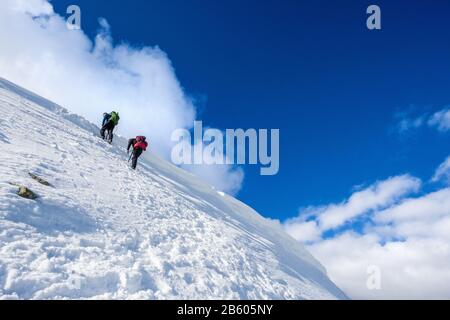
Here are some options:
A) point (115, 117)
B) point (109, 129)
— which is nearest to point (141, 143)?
point (115, 117)

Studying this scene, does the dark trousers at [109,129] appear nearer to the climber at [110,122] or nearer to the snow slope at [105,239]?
the climber at [110,122]

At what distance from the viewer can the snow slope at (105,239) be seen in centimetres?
736

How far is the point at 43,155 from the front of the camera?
13398 mm

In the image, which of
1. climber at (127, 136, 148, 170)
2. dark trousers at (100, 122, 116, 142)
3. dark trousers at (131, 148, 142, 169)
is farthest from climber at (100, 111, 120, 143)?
dark trousers at (131, 148, 142, 169)

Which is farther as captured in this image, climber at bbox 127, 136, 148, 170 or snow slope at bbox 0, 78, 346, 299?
climber at bbox 127, 136, 148, 170

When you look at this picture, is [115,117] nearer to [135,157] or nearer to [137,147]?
[137,147]

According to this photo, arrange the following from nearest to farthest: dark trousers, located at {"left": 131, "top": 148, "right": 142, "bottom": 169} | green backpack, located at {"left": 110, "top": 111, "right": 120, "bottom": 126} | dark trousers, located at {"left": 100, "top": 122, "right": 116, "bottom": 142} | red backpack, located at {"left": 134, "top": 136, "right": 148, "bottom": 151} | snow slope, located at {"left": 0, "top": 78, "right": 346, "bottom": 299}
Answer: snow slope, located at {"left": 0, "top": 78, "right": 346, "bottom": 299} → dark trousers, located at {"left": 131, "top": 148, "right": 142, "bottom": 169} → red backpack, located at {"left": 134, "top": 136, "right": 148, "bottom": 151} → green backpack, located at {"left": 110, "top": 111, "right": 120, "bottom": 126} → dark trousers, located at {"left": 100, "top": 122, "right": 116, "bottom": 142}

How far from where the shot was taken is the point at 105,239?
31.1 ft

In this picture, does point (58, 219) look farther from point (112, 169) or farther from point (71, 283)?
point (112, 169)

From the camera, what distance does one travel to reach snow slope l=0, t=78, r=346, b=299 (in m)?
7.36

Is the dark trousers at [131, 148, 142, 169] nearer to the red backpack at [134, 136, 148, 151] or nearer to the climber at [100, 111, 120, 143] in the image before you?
the red backpack at [134, 136, 148, 151]

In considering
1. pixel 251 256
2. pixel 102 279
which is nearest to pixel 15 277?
pixel 102 279

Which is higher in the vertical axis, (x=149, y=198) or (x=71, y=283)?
(x=149, y=198)

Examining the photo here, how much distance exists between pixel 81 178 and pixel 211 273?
6.60 metres
